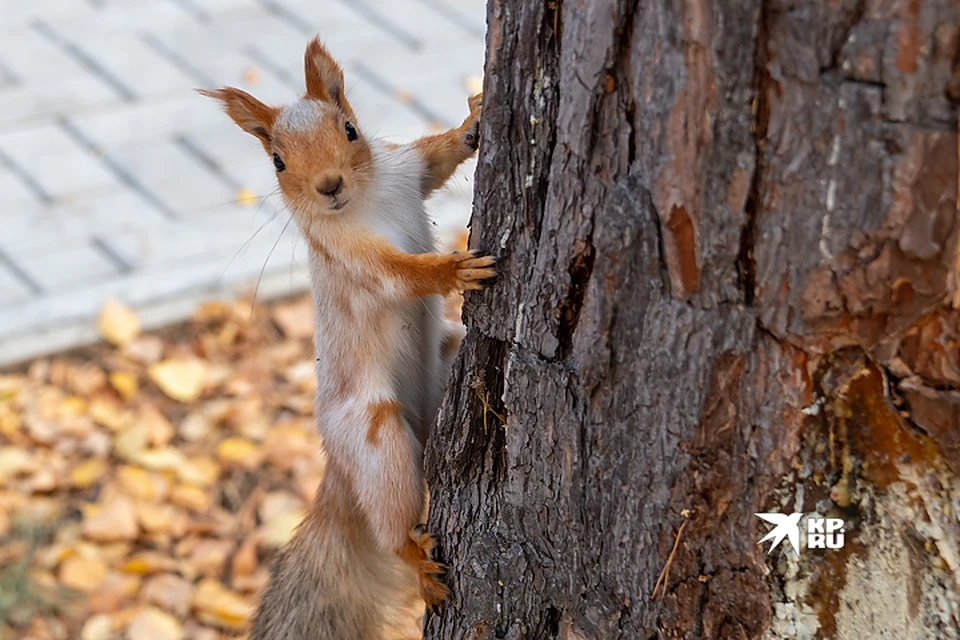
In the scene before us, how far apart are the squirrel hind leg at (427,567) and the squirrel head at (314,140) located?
15.2 inches

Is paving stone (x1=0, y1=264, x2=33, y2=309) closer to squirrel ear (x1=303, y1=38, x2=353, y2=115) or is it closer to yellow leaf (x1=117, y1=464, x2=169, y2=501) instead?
yellow leaf (x1=117, y1=464, x2=169, y2=501)

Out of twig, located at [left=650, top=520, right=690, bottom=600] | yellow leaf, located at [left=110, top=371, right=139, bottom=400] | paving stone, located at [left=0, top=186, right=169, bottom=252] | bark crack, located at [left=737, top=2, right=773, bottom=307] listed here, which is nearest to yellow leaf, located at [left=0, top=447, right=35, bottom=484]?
yellow leaf, located at [left=110, top=371, right=139, bottom=400]

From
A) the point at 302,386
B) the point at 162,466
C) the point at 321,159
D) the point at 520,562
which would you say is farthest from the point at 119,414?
the point at 520,562

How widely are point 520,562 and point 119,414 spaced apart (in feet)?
5.23

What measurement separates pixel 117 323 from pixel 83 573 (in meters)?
0.69

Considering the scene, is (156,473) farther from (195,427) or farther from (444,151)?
(444,151)

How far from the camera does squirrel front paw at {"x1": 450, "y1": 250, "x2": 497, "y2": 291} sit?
1207 mm

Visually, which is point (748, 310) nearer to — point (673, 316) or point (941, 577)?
point (673, 316)

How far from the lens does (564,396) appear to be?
1.17 metres

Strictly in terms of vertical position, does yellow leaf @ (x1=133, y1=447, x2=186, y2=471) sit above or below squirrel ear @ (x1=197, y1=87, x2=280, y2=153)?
below

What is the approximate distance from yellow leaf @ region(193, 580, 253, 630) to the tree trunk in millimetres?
1054

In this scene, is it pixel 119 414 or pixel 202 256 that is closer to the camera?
pixel 119 414

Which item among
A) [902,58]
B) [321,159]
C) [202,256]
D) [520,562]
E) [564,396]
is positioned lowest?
[520,562]

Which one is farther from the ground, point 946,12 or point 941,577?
point 946,12
